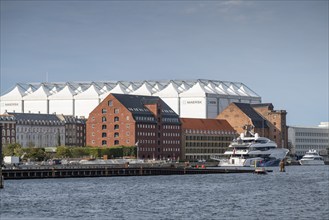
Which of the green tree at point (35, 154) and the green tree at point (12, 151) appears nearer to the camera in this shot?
the green tree at point (12, 151)

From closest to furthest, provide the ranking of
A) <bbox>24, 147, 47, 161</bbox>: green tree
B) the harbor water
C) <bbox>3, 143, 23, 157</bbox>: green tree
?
the harbor water, <bbox>3, 143, 23, 157</bbox>: green tree, <bbox>24, 147, 47, 161</bbox>: green tree

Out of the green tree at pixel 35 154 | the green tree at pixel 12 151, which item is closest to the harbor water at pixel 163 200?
the green tree at pixel 12 151

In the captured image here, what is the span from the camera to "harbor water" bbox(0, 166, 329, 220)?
7225cm

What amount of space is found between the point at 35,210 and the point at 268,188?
38011 millimetres

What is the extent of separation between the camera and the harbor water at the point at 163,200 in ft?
237

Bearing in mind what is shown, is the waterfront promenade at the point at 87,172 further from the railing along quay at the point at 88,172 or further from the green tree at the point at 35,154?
the green tree at the point at 35,154

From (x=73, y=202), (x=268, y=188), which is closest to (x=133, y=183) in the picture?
(x=268, y=188)

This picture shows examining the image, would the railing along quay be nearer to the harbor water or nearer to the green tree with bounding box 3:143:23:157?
the harbor water

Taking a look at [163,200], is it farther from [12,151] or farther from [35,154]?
[12,151]

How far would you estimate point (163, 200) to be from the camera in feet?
285

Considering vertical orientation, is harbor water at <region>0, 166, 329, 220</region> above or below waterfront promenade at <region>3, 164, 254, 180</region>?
below

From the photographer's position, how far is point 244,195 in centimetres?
9369

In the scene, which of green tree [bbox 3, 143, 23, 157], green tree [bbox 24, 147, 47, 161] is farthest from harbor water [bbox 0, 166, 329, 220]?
green tree [bbox 24, 147, 47, 161]

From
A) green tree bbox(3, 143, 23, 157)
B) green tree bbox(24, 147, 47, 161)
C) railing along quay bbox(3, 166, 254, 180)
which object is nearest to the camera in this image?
railing along quay bbox(3, 166, 254, 180)
